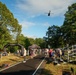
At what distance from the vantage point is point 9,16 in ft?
215

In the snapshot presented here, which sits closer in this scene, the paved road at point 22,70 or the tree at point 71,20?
the paved road at point 22,70

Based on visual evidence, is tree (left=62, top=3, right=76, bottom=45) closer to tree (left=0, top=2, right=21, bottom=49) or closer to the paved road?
tree (left=0, top=2, right=21, bottom=49)

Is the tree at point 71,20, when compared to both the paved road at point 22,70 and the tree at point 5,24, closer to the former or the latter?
the tree at point 5,24

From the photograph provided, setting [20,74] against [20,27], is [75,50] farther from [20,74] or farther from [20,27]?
[20,27]

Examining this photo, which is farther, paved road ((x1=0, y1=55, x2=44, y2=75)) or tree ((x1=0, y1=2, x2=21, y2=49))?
tree ((x1=0, y1=2, x2=21, y2=49))

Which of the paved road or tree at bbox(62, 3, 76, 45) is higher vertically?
tree at bbox(62, 3, 76, 45)

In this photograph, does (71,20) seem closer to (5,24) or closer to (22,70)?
(5,24)

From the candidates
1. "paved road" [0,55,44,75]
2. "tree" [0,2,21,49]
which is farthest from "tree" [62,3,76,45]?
"paved road" [0,55,44,75]

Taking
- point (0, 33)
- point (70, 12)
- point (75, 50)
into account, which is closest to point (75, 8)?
point (70, 12)

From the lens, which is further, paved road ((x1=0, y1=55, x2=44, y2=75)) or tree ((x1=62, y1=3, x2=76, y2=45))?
tree ((x1=62, y1=3, x2=76, y2=45))

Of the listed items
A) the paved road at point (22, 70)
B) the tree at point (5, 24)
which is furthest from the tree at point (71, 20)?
the paved road at point (22, 70)

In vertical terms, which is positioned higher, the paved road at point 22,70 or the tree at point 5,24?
the tree at point 5,24

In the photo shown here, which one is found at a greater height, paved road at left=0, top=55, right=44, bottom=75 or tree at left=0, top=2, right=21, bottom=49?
tree at left=0, top=2, right=21, bottom=49

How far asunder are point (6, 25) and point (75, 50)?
38232 mm
